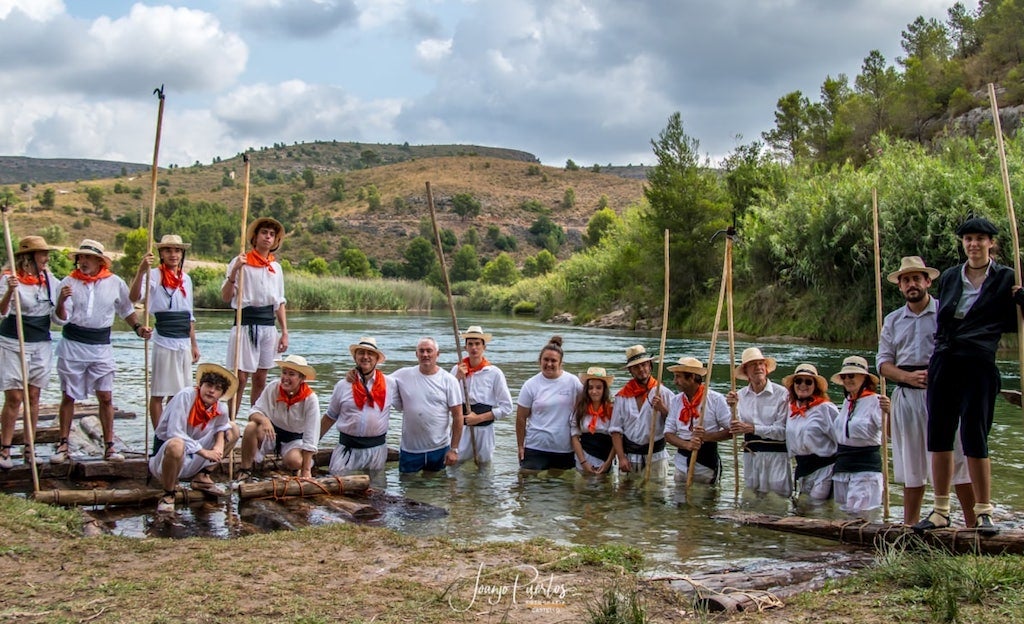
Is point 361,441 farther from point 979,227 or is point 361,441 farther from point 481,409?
point 979,227

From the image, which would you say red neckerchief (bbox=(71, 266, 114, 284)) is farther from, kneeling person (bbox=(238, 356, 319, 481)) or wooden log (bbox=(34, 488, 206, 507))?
wooden log (bbox=(34, 488, 206, 507))

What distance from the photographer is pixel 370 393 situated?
9203mm

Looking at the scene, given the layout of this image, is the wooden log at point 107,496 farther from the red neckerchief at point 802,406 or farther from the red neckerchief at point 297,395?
the red neckerchief at point 802,406

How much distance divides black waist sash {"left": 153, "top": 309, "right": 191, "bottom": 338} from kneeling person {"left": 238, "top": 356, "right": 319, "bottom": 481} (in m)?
1.04

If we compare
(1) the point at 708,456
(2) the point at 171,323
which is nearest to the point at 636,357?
(1) the point at 708,456

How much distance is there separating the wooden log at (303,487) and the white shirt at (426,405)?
4.60ft

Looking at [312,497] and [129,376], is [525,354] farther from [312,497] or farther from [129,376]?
[312,497]

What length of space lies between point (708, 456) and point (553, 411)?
1.70 metres

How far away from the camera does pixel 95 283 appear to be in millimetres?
8688

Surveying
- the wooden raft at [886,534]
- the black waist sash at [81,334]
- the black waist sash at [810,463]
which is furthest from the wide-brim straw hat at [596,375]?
the black waist sash at [81,334]

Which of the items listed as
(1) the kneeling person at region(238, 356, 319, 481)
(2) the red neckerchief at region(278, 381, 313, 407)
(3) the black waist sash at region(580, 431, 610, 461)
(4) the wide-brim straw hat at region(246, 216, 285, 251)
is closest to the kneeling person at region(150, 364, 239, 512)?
(1) the kneeling person at region(238, 356, 319, 481)

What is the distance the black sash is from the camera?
929cm

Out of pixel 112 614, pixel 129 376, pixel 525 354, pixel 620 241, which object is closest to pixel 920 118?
pixel 620 241

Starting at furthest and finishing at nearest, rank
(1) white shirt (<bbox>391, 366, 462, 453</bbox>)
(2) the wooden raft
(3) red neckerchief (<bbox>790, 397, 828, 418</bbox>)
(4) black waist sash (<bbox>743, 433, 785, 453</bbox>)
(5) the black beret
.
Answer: (1) white shirt (<bbox>391, 366, 462, 453</bbox>), (4) black waist sash (<bbox>743, 433, 785, 453</bbox>), (3) red neckerchief (<bbox>790, 397, 828, 418</bbox>), (5) the black beret, (2) the wooden raft
